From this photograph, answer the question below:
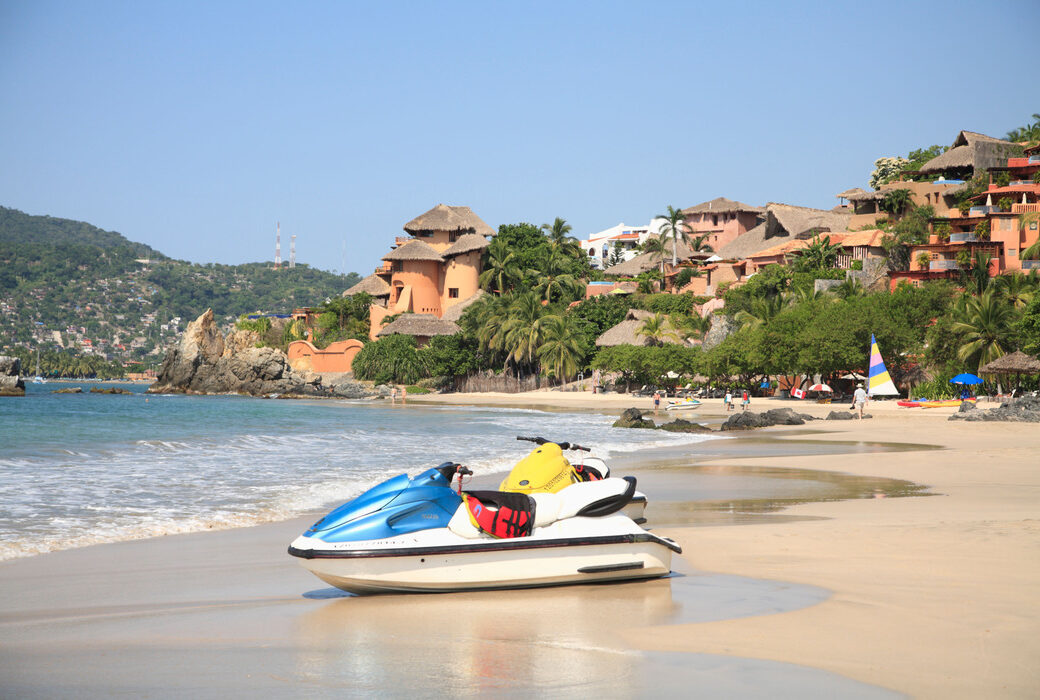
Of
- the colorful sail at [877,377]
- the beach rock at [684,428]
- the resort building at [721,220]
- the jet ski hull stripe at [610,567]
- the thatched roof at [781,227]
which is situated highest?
the resort building at [721,220]

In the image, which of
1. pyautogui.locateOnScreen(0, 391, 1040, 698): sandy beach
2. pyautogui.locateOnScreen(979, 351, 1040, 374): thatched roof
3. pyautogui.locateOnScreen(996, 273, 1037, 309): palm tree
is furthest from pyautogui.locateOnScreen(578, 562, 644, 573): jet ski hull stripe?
pyautogui.locateOnScreen(996, 273, 1037, 309): palm tree

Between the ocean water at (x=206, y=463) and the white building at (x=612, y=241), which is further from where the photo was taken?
the white building at (x=612, y=241)

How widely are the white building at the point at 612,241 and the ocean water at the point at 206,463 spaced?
7263 centimetres

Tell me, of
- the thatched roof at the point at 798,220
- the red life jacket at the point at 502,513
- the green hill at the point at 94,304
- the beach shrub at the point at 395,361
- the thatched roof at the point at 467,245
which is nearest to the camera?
the red life jacket at the point at 502,513

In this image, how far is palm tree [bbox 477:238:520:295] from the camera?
232 feet

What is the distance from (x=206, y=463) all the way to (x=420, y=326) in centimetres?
5035

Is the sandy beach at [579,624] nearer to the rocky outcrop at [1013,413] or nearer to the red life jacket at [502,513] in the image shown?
the red life jacket at [502,513]

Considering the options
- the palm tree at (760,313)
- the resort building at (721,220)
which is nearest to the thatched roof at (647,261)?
the resort building at (721,220)

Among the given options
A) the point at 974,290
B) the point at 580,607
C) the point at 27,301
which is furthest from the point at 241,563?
the point at 27,301

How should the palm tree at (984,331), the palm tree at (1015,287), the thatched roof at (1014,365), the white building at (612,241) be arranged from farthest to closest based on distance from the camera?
1. the white building at (612,241)
2. the palm tree at (1015,287)
3. the palm tree at (984,331)
4. the thatched roof at (1014,365)

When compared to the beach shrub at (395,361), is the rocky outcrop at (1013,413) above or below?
below

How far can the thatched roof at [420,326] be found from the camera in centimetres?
6612

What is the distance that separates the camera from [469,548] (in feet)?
20.2

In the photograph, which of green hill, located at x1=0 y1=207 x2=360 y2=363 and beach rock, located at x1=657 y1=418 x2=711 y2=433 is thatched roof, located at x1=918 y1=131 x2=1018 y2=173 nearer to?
beach rock, located at x1=657 y1=418 x2=711 y2=433
